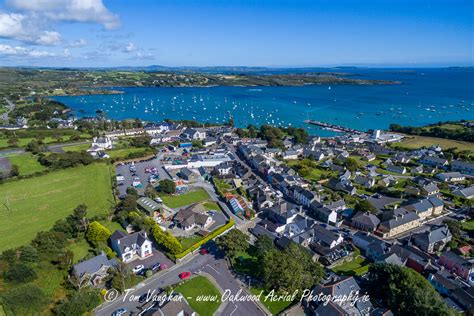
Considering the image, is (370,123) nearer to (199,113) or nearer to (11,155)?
(199,113)

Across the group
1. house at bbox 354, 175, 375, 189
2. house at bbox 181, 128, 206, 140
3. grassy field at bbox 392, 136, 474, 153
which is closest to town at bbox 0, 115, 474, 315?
house at bbox 354, 175, 375, 189

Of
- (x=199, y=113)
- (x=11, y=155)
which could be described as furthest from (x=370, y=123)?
(x=11, y=155)

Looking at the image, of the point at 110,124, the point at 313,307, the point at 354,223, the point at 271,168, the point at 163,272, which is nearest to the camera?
the point at 313,307

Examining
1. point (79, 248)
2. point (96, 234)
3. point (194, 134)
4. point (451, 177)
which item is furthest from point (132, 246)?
point (194, 134)

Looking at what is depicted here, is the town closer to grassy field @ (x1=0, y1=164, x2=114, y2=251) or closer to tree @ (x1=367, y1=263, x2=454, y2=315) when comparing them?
tree @ (x1=367, y1=263, x2=454, y2=315)

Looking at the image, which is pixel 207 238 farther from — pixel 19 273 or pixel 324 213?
pixel 19 273

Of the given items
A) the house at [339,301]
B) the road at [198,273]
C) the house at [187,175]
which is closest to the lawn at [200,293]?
the road at [198,273]
